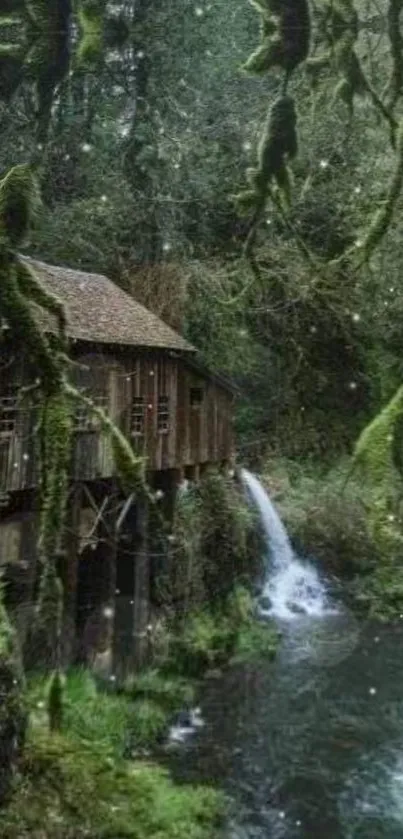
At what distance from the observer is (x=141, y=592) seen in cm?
1758

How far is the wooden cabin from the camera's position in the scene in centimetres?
1474

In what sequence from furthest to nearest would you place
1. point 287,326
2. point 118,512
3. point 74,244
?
point 287,326
point 74,244
point 118,512

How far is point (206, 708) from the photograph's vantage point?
15.7 meters

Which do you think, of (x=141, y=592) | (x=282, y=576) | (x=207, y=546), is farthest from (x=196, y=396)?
(x=282, y=576)

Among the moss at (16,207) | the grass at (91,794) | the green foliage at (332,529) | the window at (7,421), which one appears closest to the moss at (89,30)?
the moss at (16,207)

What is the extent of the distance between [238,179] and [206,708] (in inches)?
574

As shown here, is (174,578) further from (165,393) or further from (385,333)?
(385,333)

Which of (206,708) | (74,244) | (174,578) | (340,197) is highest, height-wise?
(340,197)

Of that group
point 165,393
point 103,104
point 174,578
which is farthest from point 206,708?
point 103,104

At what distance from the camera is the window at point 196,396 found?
19.6 metres

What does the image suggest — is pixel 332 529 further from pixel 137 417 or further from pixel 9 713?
pixel 9 713

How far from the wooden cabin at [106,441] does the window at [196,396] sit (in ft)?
0.07

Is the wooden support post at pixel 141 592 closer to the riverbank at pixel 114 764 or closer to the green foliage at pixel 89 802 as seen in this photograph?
the riverbank at pixel 114 764

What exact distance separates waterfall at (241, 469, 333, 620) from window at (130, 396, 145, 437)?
6123 millimetres
